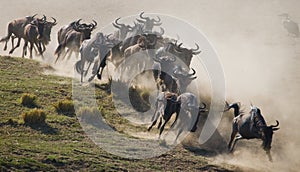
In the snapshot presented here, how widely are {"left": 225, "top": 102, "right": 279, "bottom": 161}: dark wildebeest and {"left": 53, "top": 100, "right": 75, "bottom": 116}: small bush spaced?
5.45m

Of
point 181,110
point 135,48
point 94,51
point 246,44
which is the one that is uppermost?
point 246,44

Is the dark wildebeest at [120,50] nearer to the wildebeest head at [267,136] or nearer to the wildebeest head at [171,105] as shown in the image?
the wildebeest head at [171,105]

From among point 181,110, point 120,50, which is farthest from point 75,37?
point 181,110

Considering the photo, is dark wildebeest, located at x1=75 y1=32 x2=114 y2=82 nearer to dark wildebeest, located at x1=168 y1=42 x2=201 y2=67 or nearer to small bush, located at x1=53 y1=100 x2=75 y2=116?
dark wildebeest, located at x1=168 y1=42 x2=201 y2=67

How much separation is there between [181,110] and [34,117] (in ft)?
15.3

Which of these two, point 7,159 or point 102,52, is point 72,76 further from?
point 7,159

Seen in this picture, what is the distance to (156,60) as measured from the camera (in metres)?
22.6

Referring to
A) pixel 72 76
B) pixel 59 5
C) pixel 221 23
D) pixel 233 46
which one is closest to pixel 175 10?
pixel 221 23

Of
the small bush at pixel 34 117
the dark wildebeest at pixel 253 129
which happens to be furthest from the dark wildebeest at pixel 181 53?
the small bush at pixel 34 117

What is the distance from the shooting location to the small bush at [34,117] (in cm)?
1775

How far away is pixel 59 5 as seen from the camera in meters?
57.8

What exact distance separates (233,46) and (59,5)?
22798mm

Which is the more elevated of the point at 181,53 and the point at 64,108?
the point at 181,53

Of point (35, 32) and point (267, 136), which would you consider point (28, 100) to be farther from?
point (35, 32)
